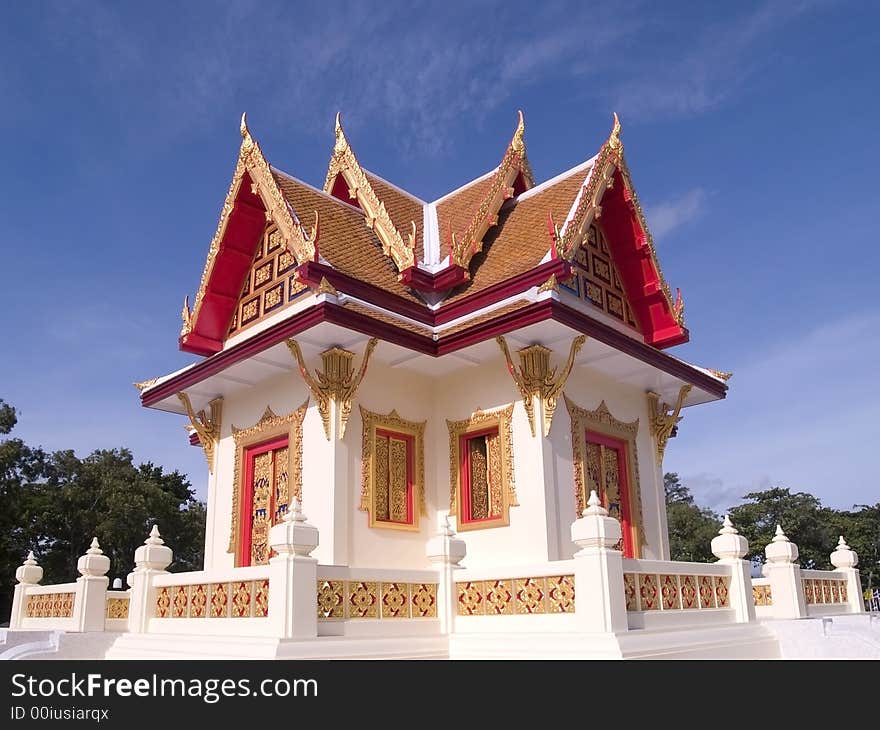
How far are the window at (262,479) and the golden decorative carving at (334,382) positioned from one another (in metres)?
0.54

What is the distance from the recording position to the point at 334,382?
30.7ft

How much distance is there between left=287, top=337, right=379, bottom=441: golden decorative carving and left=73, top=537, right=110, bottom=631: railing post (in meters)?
2.96

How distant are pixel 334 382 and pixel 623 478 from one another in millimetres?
3899

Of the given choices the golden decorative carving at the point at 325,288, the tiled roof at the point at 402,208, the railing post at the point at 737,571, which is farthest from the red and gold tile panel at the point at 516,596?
the tiled roof at the point at 402,208

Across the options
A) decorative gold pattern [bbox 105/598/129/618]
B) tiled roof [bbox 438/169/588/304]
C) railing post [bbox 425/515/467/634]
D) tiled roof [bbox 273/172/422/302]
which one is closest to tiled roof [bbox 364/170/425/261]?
tiled roof [bbox 273/172/422/302]

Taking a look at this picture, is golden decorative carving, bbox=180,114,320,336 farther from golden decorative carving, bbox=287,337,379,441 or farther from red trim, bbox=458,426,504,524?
red trim, bbox=458,426,504,524

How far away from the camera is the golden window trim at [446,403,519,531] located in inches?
369

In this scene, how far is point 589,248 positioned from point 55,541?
24153 mm

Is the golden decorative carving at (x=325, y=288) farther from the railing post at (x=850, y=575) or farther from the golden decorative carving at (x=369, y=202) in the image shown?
the railing post at (x=850, y=575)

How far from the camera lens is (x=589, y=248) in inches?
443

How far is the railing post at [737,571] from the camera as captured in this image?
880 cm

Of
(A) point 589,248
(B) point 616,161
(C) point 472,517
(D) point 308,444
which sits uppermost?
(B) point 616,161
